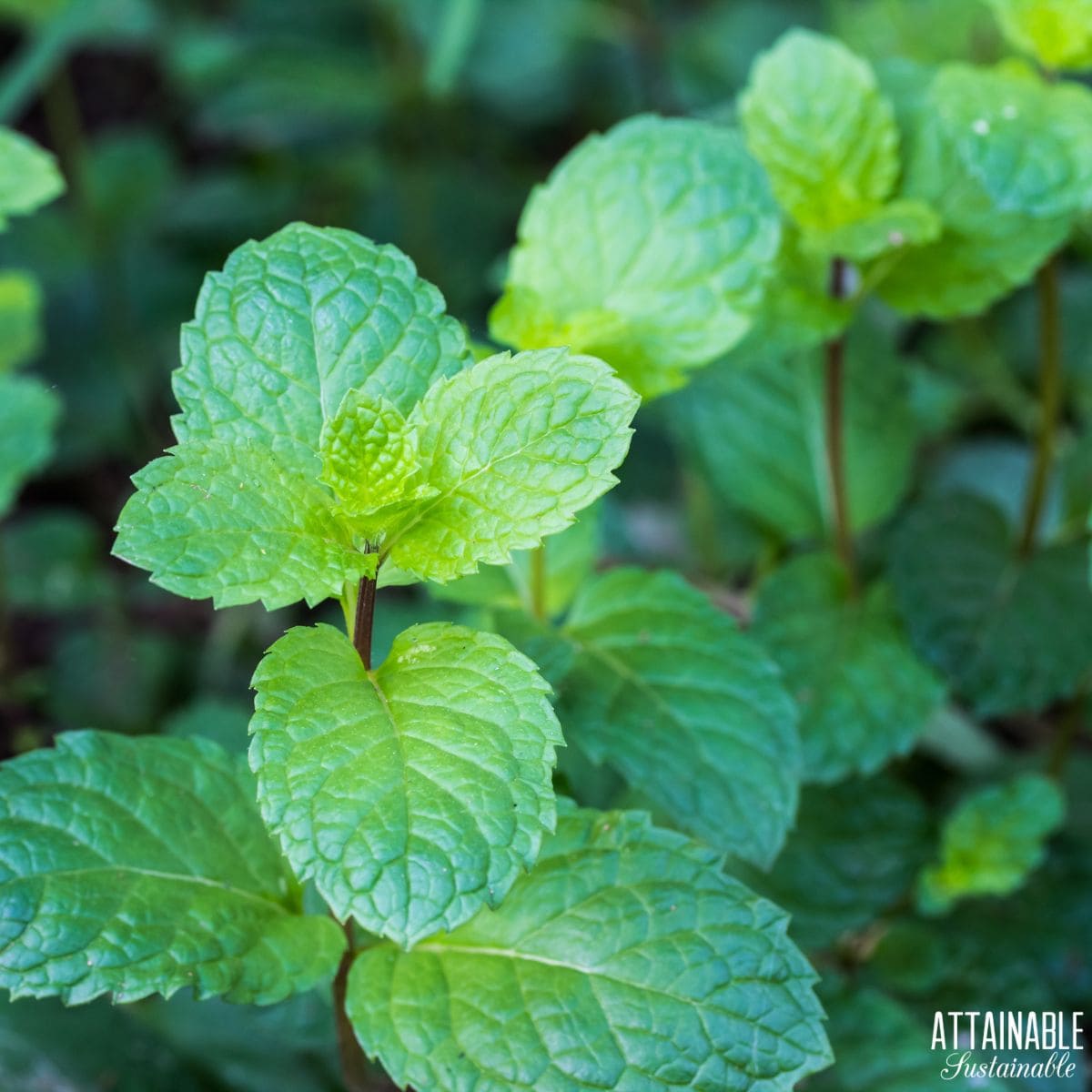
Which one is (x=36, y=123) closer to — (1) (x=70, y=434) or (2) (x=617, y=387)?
(1) (x=70, y=434)

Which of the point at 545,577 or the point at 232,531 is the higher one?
the point at 232,531

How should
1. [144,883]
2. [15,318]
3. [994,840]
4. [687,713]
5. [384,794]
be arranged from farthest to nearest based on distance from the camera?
[15,318] < [994,840] < [687,713] < [144,883] < [384,794]

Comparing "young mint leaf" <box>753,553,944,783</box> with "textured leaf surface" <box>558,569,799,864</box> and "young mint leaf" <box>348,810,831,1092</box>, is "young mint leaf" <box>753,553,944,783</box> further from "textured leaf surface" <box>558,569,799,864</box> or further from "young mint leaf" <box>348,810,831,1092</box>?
"young mint leaf" <box>348,810,831,1092</box>

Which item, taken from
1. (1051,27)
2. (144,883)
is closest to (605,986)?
(144,883)

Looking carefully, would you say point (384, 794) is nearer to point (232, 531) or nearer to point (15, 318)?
point (232, 531)

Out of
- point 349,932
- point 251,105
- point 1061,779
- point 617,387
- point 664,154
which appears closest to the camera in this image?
point 617,387

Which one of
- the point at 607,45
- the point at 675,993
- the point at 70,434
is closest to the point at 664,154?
the point at 675,993
